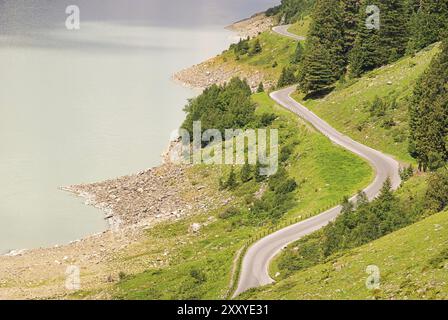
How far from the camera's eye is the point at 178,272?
48.7 metres

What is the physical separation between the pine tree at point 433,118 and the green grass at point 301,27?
7322 cm

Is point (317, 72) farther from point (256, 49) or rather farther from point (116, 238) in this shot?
point (256, 49)

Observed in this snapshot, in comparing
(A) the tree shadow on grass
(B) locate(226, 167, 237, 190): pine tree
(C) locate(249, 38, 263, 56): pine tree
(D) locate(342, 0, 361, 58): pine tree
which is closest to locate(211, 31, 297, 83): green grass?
(C) locate(249, 38, 263, 56): pine tree

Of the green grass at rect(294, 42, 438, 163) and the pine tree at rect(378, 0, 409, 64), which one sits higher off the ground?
the pine tree at rect(378, 0, 409, 64)

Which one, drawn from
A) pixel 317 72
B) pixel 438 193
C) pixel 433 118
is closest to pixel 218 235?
pixel 433 118

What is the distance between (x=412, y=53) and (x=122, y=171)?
120 ft

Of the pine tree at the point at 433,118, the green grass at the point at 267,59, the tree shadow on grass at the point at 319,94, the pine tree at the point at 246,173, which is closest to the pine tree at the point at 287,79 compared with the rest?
the tree shadow on grass at the point at 319,94

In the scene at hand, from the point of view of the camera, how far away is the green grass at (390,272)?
28.3 metres

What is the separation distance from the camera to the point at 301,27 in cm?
13125

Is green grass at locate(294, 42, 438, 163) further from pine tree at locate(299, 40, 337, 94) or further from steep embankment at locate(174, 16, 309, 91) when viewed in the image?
steep embankment at locate(174, 16, 309, 91)

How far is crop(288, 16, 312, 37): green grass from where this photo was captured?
128363mm

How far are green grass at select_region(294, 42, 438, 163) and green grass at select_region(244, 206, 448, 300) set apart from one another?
85.3 feet
